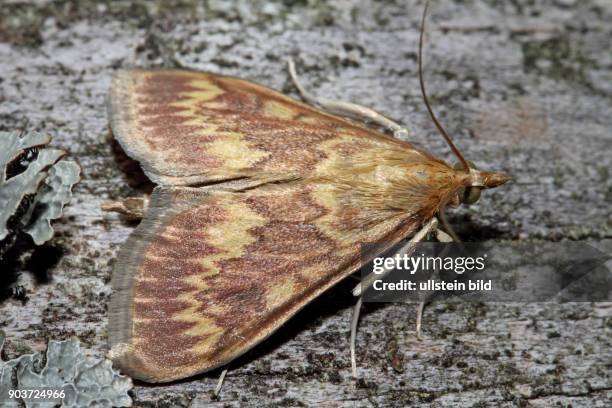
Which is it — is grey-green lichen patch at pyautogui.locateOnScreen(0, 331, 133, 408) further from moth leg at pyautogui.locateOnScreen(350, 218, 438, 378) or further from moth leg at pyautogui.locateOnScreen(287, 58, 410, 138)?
moth leg at pyautogui.locateOnScreen(287, 58, 410, 138)

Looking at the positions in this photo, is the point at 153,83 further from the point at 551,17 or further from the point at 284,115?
the point at 551,17

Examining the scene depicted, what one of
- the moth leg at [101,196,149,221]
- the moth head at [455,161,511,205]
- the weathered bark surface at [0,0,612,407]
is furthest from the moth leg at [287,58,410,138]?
the moth leg at [101,196,149,221]

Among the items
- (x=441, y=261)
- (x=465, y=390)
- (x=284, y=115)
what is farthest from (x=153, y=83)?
(x=465, y=390)

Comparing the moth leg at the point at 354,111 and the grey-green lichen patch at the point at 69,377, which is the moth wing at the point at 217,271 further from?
the moth leg at the point at 354,111

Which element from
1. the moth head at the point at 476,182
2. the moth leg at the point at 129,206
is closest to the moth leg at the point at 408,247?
the moth head at the point at 476,182

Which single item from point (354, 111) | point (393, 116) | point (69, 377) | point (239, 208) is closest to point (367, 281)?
point (239, 208)

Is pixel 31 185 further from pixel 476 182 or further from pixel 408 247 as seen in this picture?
pixel 476 182

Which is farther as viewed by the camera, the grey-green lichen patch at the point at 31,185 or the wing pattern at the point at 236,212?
the wing pattern at the point at 236,212
